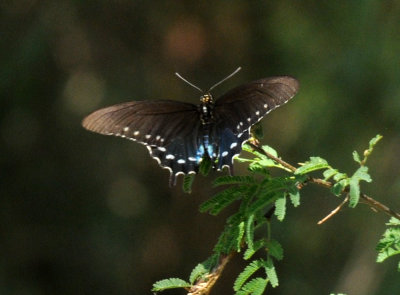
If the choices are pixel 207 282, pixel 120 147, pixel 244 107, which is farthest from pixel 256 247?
pixel 120 147

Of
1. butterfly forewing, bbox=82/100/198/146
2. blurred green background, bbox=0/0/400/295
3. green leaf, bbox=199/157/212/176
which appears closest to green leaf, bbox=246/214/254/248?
green leaf, bbox=199/157/212/176

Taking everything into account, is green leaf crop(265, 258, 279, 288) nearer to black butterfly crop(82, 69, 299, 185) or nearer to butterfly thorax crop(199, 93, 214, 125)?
black butterfly crop(82, 69, 299, 185)

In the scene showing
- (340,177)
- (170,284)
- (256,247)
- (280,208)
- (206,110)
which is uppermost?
(206,110)

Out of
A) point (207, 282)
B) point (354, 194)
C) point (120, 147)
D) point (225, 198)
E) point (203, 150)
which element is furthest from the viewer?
point (120, 147)

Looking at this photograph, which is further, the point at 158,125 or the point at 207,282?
the point at 158,125

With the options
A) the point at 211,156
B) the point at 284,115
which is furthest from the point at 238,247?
the point at 284,115

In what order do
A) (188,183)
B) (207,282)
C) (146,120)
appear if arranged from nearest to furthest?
(207,282)
(188,183)
(146,120)

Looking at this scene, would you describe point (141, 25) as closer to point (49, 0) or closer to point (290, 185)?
point (49, 0)

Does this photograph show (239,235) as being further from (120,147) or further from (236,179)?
(120,147)
